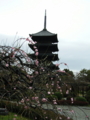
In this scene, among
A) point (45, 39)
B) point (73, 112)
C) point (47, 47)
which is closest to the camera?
point (73, 112)

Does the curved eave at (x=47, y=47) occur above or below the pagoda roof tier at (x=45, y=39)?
below

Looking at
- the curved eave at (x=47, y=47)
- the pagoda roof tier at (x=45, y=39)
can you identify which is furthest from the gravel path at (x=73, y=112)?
the pagoda roof tier at (x=45, y=39)

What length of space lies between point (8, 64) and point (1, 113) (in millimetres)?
4914

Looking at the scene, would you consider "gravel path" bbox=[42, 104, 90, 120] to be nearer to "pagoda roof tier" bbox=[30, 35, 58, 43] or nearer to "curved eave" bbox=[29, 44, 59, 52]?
"curved eave" bbox=[29, 44, 59, 52]

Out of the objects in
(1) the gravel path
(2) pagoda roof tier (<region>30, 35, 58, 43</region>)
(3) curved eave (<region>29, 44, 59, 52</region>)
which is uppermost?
(2) pagoda roof tier (<region>30, 35, 58, 43</region>)

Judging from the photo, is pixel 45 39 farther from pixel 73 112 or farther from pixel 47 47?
pixel 73 112

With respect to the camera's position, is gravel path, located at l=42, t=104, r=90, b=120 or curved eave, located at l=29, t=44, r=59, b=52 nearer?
gravel path, located at l=42, t=104, r=90, b=120

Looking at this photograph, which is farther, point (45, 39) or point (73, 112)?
point (45, 39)

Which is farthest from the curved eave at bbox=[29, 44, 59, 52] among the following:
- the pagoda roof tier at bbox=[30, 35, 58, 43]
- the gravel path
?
the gravel path

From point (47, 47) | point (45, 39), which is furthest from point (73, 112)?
point (45, 39)

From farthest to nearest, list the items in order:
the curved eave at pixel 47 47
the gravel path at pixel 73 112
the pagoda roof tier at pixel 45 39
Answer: the pagoda roof tier at pixel 45 39
the curved eave at pixel 47 47
the gravel path at pixel 73 112

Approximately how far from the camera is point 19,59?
10.7 ft

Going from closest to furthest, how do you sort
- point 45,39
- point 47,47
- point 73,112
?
point 73,112 → point 47,47 → point 45,39

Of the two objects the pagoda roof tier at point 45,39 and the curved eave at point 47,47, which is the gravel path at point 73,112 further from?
the pagoda roof tier at point 45,39
